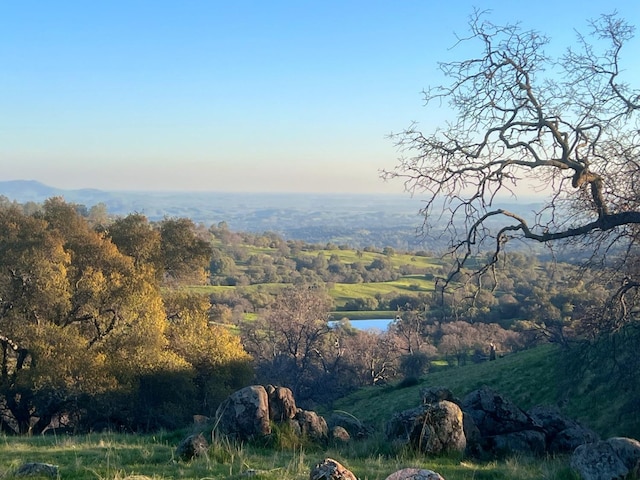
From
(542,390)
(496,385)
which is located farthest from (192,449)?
(496,385)

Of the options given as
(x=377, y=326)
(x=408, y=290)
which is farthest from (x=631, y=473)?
(x=408, y=290)

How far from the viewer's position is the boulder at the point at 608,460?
21.9ft

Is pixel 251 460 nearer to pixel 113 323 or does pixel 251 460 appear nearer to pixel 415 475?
pixel 415 475

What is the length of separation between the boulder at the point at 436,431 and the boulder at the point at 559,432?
9.67 ft

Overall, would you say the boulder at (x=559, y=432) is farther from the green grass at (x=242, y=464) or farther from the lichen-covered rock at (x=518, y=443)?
the green grass at (x=242, y=464)

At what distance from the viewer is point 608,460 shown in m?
6.87

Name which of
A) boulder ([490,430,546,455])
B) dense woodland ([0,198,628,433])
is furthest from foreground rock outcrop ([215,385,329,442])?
dense woodland ([0,198,628,433])

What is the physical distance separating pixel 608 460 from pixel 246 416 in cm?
646

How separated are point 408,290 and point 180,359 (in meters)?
67.8

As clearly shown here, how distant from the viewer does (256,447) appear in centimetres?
995

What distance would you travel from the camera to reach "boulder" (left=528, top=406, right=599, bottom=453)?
11.0 metres

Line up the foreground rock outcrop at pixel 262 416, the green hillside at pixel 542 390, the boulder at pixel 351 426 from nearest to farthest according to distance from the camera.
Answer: the foreground rock outcrop at pixel 262 416 → the boulder at pixel 351 426 → the green hillside at pixel 542 390

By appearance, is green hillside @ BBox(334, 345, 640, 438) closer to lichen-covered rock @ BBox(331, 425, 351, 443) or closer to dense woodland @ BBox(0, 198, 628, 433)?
dense woodland @ BBox(0, 198, 628, 433)

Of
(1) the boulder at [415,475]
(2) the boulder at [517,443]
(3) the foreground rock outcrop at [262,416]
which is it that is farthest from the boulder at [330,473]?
(2) the boulder at [517,443]
